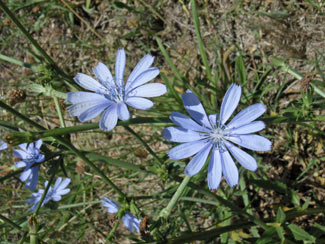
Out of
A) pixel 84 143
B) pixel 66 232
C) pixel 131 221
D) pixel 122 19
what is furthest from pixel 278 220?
pixel 122 19

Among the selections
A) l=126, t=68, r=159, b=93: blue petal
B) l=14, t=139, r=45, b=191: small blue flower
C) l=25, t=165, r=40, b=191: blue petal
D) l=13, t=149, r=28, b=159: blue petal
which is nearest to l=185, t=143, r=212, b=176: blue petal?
l=126, t=68, r=159, b=93: blue petal

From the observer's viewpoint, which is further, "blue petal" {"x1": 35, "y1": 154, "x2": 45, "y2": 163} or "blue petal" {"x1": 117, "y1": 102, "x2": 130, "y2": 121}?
"blue petal" {"x1": 35, "y1": 154, "x2": 45, "y2": 163}

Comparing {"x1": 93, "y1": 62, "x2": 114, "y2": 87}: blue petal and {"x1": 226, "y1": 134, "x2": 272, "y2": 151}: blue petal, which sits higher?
Answer: {"x1": 93, "y1": 62, "x2": 114, "y2": 87}: blue petal

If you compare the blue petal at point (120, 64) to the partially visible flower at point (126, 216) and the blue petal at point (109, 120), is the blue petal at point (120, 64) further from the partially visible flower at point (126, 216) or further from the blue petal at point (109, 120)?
the partially visible flower at point (126, 216)

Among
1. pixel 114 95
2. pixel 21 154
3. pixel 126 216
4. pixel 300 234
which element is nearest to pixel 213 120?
pixel 114 95

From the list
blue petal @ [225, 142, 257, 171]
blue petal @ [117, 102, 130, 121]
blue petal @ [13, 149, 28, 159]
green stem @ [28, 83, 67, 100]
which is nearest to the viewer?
blue petal @ [117, 102, 130, 121]

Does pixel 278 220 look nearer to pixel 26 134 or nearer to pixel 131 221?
pixel 131 221

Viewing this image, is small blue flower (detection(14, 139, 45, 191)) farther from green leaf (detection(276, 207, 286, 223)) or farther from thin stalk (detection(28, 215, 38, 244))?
green leaf (detection(276, 207, 286, 223))

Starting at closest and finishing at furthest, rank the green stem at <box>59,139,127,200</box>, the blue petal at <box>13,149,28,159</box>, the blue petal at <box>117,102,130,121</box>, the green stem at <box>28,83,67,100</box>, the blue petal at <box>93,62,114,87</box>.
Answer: the blue petal at <box>117,102,130,121</box> → the green stem at <box>59,139,127,200</box> → the green stem at <box>28,83,67,100</box> → the blue petal at <box>93,62,114,87</box> → the blue petal at <box>13,149,28,159</box>
